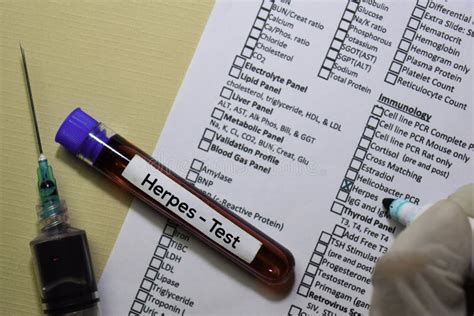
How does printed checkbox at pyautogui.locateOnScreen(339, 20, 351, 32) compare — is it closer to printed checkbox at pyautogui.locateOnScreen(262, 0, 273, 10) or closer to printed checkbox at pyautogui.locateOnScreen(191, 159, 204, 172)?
printed checkbox at pyautogui.locateOnScreen(262, 0, 273, 10)

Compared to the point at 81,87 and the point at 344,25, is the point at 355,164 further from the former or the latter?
the point at 81,87

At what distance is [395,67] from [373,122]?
0.05m

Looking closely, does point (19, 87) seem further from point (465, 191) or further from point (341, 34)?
point (465, 191)

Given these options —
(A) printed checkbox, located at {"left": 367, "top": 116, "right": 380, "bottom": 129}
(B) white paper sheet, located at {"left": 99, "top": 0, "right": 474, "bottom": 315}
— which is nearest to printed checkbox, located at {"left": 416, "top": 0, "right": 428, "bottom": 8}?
(B) white paper sheet, located at {"left": 99, "top": 0, "right": 474, "bottom": 315}

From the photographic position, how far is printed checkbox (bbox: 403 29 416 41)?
0.49 meters

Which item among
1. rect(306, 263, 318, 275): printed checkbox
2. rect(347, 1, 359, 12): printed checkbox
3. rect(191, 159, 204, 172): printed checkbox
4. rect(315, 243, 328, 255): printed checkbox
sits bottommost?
rect(306, 263, 318, 275): printed checkbox

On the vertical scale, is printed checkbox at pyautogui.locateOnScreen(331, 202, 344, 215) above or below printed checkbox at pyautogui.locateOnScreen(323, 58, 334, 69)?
below

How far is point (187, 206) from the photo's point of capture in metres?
0.47

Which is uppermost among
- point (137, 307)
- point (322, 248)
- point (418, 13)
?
point (418, 13)

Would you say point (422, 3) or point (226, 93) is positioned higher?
point (422, 3)

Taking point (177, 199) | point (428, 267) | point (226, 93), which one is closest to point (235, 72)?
point (226, 93)

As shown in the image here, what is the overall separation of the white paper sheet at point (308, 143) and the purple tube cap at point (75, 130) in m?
0.06

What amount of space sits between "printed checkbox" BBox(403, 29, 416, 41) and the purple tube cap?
10.7 inches

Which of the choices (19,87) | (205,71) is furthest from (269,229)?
(19,87)
